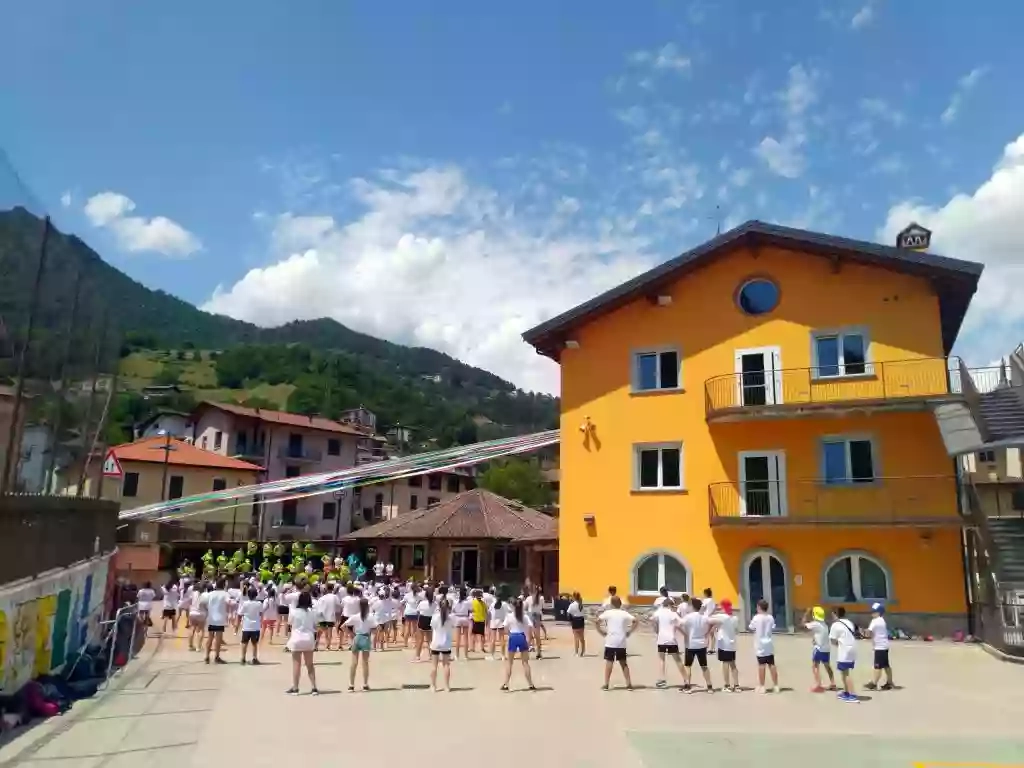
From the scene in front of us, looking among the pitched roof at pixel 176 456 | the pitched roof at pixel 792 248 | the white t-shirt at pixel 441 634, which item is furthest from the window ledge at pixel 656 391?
the pitched roof at pixel 176 456

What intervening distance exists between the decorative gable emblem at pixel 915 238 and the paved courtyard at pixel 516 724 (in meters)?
14.8

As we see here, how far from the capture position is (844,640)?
1248cm

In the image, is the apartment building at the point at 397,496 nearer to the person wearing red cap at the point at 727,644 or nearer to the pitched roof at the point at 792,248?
the pitched roof at the point at 792,248

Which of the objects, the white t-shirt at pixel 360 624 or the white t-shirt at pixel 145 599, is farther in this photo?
the white t-shirt at pixel 145 599

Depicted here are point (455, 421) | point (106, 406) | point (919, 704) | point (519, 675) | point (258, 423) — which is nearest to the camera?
point (919, 704)

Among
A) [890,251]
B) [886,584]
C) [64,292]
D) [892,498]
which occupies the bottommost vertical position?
[886,584]

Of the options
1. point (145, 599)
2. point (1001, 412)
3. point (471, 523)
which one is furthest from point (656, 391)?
point (145, 599)

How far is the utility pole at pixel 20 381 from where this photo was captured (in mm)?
9234

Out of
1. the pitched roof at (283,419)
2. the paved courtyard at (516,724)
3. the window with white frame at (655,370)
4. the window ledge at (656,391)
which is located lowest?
the paved courtyard at (516,724)

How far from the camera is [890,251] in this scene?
22.2 m

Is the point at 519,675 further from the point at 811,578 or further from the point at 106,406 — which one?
the point at 811,578

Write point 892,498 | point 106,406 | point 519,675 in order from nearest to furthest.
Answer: point 519,675 < point 106,406 < point 892,498

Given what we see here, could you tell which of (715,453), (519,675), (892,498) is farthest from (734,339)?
(519,675)

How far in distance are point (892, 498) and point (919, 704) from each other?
10332 millimetres
